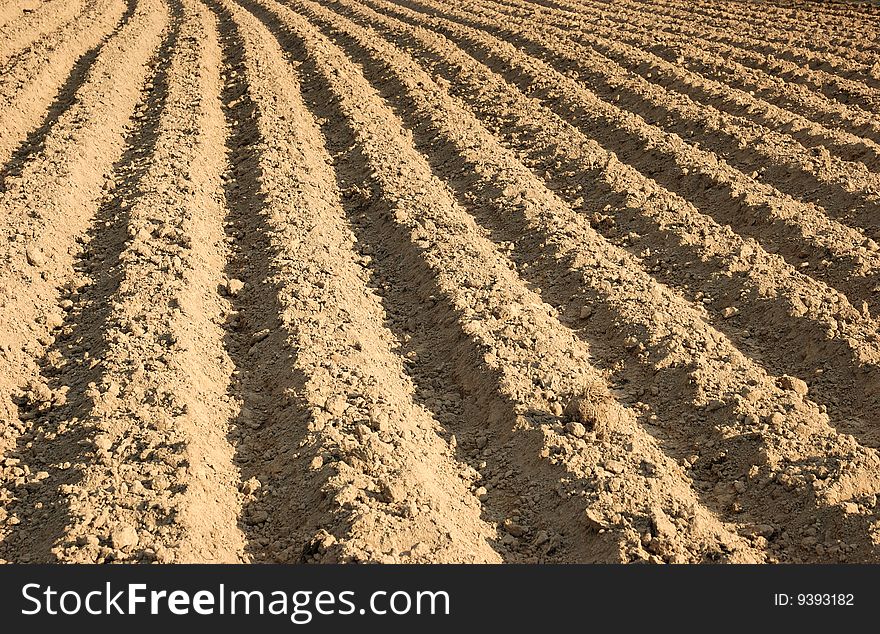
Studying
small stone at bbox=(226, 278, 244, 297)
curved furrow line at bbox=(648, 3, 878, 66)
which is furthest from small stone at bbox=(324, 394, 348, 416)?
curved furrow line at bbox=(648, 3, 878, 66)

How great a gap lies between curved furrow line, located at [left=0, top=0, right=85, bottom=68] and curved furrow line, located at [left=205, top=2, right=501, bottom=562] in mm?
4604

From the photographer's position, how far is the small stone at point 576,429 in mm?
3609

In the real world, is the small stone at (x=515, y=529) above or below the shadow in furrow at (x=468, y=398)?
below

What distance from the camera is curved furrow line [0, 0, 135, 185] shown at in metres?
6.50

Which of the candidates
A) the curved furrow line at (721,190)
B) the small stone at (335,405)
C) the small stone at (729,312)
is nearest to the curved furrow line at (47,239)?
the small stone at (335,405)

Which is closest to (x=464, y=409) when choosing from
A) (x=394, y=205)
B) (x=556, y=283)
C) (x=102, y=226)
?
(x=556, y=283)

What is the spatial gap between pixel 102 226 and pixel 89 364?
1665 mm

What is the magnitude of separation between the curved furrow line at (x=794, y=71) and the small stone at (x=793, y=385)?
450 cm

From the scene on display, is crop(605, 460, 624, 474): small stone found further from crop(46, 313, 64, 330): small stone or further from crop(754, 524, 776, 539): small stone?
crop(46, 313, 64, 330): small stone

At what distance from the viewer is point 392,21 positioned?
457 inches

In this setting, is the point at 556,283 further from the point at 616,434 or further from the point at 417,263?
the point at 616,434

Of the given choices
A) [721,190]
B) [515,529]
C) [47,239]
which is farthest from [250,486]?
[721,190]

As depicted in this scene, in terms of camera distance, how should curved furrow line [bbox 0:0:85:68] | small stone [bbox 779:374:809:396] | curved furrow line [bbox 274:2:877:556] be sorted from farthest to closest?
1. curved furrow line [bbox 0:0:85:68]
2. small stone [bbox 779:374:809:396]
3. curved furrow line [bbox 274:2:877:556]

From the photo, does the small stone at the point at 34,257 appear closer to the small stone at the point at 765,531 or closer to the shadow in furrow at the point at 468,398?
the shadow in furrow at the point at 468,398
